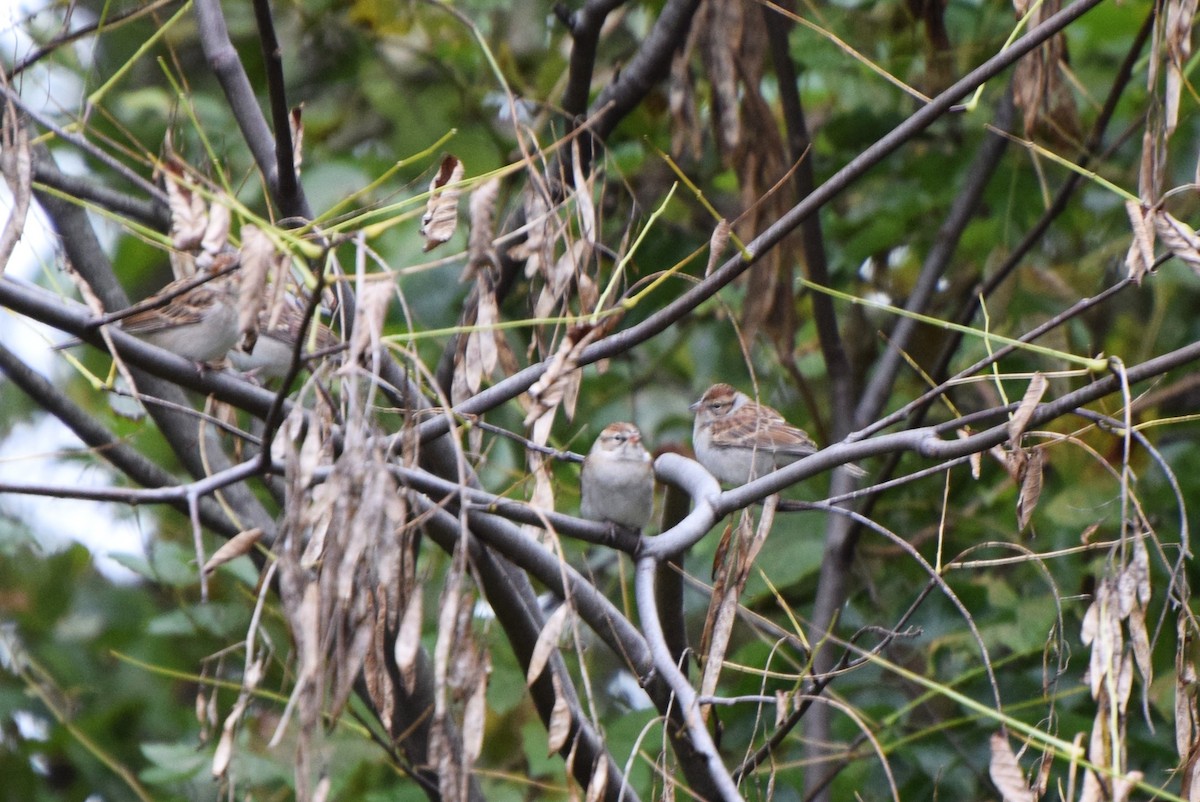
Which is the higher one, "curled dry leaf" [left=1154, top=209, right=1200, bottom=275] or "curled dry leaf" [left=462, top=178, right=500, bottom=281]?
"curled dry leaf" [left=462, top=178, right=500, bottom=281]

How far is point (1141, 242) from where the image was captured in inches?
79.4

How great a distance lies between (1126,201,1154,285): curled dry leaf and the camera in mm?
2010

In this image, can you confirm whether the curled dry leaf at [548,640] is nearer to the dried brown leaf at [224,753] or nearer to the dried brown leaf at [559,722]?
the dried brown leaf at [559,722]

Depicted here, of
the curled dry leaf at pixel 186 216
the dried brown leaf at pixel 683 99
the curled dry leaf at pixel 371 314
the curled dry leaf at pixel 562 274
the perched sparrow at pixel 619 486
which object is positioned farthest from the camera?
the perched sparrow at pixel 619 486

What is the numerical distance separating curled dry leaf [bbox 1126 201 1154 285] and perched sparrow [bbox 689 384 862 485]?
102 inches

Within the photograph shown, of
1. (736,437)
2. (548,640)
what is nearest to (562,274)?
(548,640)

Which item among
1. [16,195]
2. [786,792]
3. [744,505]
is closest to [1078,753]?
[744,505]

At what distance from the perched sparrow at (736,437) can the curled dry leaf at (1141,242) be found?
2579 mm

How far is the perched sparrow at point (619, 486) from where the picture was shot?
428cm

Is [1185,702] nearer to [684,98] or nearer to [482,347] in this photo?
[482,347]

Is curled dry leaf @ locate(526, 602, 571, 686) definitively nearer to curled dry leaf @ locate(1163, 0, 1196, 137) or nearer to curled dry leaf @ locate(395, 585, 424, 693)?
curled dry leaf @ locate(395, 585, 424, 693)

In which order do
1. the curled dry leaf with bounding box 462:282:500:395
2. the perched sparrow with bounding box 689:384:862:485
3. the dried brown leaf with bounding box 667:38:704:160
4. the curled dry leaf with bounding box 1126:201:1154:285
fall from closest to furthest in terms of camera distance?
the curled dry leaf with bounding box 1126:201:1154:285
the curled dry leaf with bounding box 462:282:500:395
the dried brown leaf with bounding box 667:38:704:160
the perched sparrow with bounding box 689:384:862:485

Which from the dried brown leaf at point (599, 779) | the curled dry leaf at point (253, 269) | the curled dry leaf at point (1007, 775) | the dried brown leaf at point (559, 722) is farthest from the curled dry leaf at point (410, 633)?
the curled dry leaf at point (1007, 775)

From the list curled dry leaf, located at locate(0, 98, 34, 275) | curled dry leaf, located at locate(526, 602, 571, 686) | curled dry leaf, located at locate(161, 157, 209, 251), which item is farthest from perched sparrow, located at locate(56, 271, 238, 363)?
curled dry leaf, located at locate(526, 602, 571, 686)
